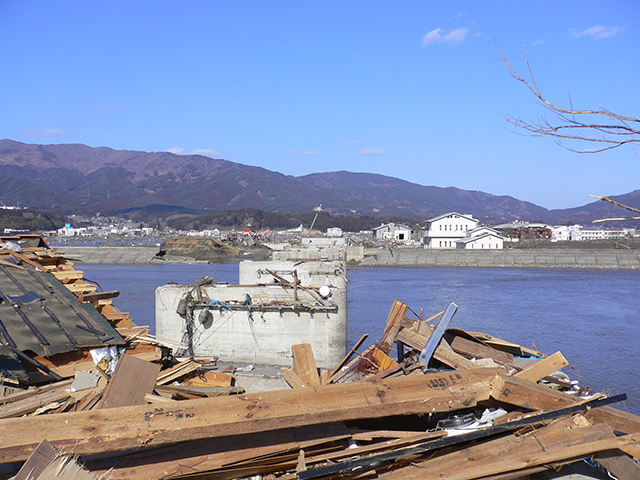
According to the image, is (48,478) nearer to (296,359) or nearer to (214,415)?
(214,415)

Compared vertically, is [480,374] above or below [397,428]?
above

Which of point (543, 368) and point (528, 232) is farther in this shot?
point (528, 232)

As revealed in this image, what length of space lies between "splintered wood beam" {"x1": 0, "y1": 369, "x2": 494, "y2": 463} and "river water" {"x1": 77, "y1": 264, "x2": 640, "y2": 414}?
4435 millimetres

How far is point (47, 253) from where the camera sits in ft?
39.6

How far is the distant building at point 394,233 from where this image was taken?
335 ft

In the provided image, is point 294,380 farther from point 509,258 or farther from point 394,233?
point 394,233

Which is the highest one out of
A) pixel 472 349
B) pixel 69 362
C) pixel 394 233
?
pixel 472 349

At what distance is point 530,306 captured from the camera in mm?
33125

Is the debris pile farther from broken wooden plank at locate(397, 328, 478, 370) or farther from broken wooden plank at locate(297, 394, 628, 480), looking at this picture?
broken wooden plank at locate(397, 328, 478, 370)

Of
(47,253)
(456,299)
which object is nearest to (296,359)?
(47,253)

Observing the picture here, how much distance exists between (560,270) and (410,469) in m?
63.3

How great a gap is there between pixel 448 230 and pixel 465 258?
625 inches

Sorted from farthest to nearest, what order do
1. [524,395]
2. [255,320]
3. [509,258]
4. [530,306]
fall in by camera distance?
[509,258], [530,306], [255,320], [524,395]

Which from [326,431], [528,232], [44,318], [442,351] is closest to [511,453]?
[326,431]
